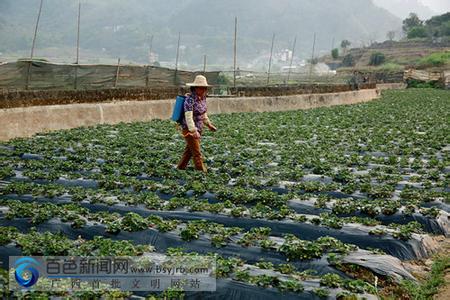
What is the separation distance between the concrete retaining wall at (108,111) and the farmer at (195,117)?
737cm

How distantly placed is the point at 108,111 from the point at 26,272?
1480cm

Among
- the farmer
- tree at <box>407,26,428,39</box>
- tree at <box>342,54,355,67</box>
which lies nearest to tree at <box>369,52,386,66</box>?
tree at <box>342,54,355,67</box>

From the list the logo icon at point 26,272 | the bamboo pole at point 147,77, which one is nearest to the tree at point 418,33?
the bamboo pole at point 147,77

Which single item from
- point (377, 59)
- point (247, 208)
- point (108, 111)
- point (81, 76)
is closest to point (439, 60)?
point (377, 59)

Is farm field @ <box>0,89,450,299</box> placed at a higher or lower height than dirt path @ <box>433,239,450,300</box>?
higher

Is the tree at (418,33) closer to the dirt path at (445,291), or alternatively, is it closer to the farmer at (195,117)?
the farmer at (195,117)

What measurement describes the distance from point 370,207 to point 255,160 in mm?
4357

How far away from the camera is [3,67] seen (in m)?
17.8

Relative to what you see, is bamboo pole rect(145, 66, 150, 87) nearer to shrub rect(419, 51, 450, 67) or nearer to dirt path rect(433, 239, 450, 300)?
dirt path rect(433, 239, 450, 300)

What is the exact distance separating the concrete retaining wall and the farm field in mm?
1775

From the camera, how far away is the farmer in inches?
388

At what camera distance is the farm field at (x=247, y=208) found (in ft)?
18.4

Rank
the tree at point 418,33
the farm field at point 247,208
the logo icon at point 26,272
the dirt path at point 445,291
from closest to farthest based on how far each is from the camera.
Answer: the logo icon at point 26,272 < the dirt path at point 445,291 < the farm field at point 247,208 < the tree at point 418,33

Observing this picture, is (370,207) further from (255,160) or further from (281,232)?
(255,160)
